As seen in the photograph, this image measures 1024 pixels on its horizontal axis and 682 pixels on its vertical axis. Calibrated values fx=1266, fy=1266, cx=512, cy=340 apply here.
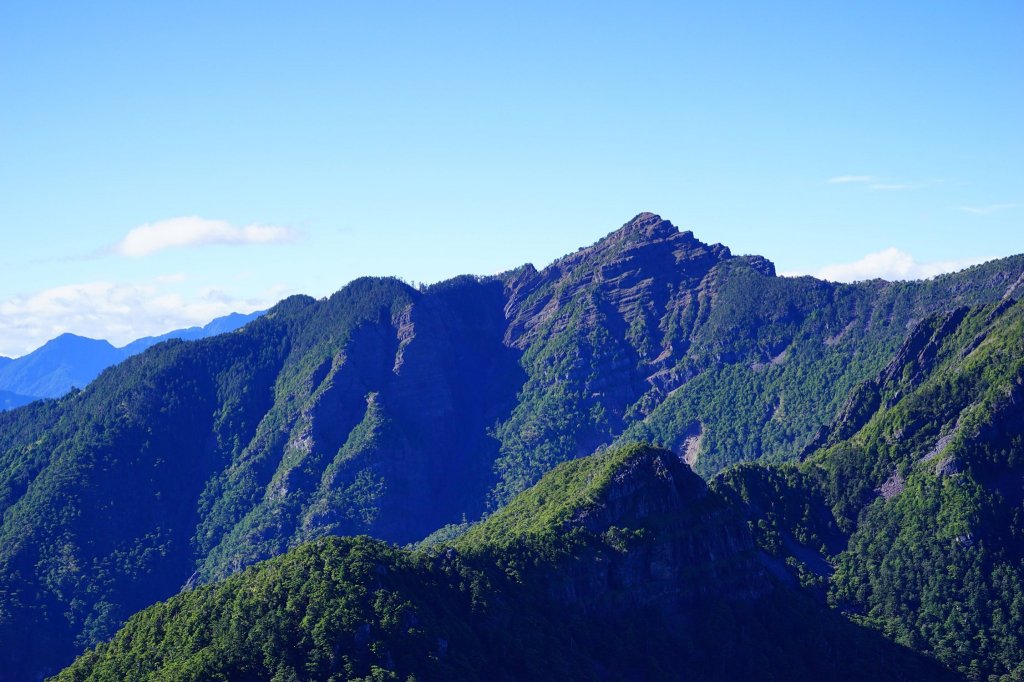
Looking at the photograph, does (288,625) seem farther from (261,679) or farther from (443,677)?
(443,677)

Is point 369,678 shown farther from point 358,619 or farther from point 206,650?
point 206,650

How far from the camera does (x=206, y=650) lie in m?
195

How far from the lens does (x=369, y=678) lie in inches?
7485

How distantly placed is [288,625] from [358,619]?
1111cm

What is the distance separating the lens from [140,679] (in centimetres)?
19812

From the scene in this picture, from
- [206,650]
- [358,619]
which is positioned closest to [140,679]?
[206,650]

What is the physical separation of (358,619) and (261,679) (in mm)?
17616

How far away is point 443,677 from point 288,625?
25.8 metres

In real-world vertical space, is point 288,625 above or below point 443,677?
above

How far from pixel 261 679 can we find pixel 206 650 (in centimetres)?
1089

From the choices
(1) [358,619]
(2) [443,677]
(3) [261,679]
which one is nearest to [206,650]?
(3) [261,679]

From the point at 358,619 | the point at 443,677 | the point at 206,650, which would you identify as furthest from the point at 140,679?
the point at 443,677

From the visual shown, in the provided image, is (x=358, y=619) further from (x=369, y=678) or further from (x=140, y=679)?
(x=140, y=679)

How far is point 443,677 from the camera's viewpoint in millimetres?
196625
